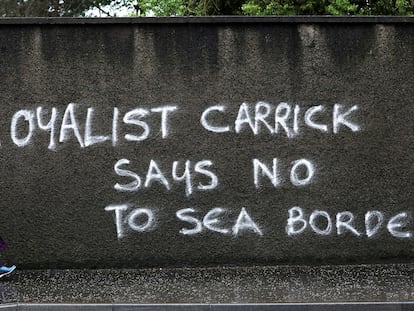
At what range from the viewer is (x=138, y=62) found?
607 centimetres

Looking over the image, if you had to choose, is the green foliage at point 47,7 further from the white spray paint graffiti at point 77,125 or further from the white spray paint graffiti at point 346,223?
the white spray paint graffiti at point 346,223

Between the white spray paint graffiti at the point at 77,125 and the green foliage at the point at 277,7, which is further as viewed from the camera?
the green foliage at the point at 277,7

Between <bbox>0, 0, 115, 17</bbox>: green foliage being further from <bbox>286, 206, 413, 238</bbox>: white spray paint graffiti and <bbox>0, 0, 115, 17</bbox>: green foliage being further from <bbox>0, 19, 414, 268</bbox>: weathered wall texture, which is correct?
<bbox>286, 206, 413, 238</bbox>: white spray paint graffiti

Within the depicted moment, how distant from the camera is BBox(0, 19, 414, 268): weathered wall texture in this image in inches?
239

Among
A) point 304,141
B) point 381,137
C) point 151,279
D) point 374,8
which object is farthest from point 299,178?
point 374,8

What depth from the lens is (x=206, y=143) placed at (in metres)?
6.15

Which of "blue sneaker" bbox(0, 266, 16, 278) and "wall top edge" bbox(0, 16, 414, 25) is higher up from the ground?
"wall top edge" bbox(0, 16, 414, 25)

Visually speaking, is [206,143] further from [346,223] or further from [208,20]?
[346,223]

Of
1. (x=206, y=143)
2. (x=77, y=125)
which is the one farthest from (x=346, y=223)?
(x=77, y=125)

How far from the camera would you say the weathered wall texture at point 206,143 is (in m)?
6.06

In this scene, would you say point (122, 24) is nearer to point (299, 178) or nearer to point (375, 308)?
point (299, 178)

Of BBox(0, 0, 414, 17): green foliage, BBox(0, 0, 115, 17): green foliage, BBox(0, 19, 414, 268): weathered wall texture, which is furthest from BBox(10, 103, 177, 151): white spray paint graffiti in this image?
BBox(0, 0, 115, 17): green foliage

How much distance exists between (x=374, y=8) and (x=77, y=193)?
583cm

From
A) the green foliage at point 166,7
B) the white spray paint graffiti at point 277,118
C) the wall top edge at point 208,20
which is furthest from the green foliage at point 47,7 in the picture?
the white spray paint graffiti at point 277,118
